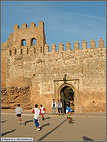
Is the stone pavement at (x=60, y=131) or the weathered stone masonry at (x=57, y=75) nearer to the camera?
the stone pavement at (x=60, y=131)

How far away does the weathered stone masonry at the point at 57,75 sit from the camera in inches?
533

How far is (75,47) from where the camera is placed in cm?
1463

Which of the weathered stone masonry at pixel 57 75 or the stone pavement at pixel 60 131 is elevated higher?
the weathered stone masonry at pixel 57 75

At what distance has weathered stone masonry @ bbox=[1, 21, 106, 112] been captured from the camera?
44.4 feet

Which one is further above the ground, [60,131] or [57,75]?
[57,75]

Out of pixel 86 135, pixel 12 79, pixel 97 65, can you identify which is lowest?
pixel 86 135

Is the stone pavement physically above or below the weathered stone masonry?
below

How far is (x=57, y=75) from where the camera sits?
Answer: 581 inches

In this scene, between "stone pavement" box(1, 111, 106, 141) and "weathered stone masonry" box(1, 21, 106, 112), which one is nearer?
"stone pavement" box(1, 111, 106, 141)

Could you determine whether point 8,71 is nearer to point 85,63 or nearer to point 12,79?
point 12,79

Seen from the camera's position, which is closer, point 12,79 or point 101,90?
point 101,90

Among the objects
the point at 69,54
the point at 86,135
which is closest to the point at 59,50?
the point at 69,54

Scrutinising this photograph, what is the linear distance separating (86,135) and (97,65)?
8.94m

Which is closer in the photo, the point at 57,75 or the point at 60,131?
the point at 60,131
